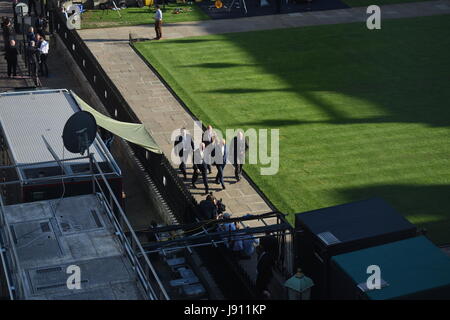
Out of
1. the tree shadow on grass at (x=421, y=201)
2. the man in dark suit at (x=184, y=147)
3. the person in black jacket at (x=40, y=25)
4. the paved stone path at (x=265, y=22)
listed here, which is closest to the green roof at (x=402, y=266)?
the tree shadow on grass at (x=421, y=201)

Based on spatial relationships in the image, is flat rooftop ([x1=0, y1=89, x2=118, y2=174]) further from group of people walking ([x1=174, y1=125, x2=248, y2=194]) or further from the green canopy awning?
group of people walking ([x1=174, y1=125, x2=248, y2=194])

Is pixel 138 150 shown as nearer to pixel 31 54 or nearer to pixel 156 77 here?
pixel 156 77

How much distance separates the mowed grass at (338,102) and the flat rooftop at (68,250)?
39.1 feet

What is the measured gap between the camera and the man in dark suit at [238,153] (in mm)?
33750

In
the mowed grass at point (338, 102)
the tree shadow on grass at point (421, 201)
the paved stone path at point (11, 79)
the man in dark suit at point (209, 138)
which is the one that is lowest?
the tree shadow on grass at point (421, 201)

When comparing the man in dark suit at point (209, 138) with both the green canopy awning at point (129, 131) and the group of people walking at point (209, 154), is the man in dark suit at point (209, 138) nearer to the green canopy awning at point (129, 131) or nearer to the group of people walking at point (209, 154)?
the group of people walking at point (209, 154)

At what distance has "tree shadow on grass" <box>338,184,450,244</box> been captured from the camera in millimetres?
30156

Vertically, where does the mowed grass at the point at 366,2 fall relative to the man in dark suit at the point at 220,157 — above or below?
above

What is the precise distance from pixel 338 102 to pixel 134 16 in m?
19.5

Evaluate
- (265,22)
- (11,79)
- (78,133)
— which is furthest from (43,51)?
(78,133)

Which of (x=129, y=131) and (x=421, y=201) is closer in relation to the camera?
(x=421, y=201)

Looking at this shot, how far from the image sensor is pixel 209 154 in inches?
1318
